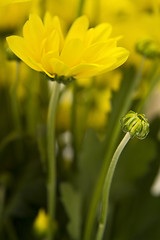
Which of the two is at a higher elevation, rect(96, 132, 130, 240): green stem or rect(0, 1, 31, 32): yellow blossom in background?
rect(0, 1, 31, 32): yellow blossom in background

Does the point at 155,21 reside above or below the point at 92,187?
above

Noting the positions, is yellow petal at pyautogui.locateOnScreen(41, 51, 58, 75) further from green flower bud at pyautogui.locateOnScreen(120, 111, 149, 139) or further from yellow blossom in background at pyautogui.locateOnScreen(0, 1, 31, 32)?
yellow blossom in background at pyautogui.locateOnScreen(0, 1, 31, 32)

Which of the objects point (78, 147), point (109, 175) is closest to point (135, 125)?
point (109, 175)

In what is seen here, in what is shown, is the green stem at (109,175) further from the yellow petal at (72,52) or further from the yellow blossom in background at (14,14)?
the yellow blossom in background at (14,14)

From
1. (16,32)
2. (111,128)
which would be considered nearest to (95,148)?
(111,128)

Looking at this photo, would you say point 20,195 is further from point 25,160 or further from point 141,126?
point 141,126

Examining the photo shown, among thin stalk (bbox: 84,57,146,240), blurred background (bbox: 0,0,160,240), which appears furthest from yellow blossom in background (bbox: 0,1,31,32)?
thin stalk (bbox: 84,57,146,240)

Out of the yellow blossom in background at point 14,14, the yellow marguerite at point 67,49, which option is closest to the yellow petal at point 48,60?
the yellow marguerite at point 67,49
